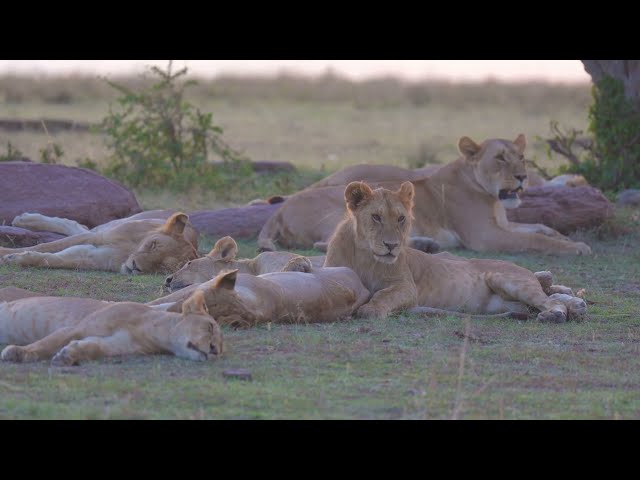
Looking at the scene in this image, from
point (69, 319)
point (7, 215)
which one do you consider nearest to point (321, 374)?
point (69, 319)

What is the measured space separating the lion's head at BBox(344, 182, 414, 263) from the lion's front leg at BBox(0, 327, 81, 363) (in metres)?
2.47

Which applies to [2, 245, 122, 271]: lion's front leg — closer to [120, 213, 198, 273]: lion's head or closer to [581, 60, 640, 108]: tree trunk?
[120, 213, 198, 273]: lion's head

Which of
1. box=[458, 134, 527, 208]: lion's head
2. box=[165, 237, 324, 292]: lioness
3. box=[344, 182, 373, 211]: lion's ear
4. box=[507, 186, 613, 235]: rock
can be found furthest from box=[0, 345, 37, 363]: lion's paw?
box=[507, 186, 613, 235]: rock

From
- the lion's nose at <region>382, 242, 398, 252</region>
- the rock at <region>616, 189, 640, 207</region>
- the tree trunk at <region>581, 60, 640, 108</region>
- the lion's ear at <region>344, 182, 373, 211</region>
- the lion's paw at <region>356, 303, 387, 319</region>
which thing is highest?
the tree trunk at <region>581, 60, 640, 108</region>

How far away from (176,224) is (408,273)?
2.06 m

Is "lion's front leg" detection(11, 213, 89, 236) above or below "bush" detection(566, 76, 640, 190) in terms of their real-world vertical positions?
below

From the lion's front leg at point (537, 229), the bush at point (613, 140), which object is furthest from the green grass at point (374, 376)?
the bush at point (613, 140)

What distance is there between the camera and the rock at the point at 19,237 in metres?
10.6

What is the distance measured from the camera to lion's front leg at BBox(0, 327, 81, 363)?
641 centimetres

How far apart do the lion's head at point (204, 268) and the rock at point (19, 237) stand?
2516mm

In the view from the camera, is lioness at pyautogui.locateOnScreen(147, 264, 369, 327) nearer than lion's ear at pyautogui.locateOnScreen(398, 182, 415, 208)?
Yes

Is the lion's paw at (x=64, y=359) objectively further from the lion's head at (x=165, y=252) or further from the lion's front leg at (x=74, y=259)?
the lion's front leg at (x=74, y=259)

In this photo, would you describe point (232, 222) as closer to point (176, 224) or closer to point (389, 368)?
point (176, 224)

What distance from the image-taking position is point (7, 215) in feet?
37.1
